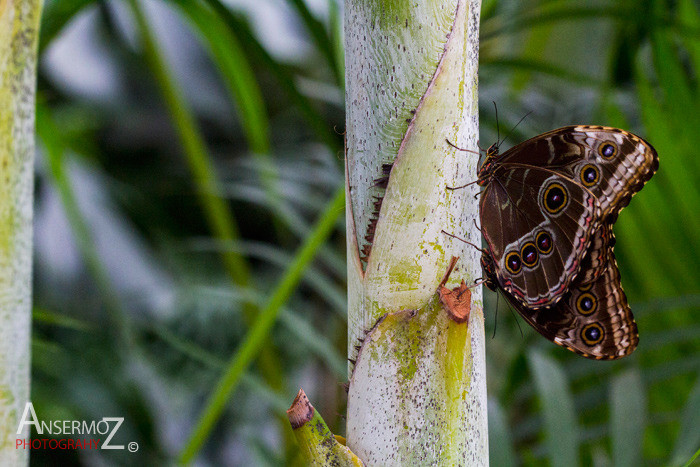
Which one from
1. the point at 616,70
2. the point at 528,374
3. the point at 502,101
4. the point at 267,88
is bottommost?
the point at 528,374

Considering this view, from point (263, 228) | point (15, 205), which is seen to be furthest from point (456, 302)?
point (263, 228)

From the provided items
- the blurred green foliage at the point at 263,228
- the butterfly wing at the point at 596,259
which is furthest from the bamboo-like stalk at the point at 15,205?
the butterfly wing at the point at 596,259

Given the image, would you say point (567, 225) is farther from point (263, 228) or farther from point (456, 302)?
point (263, 228)

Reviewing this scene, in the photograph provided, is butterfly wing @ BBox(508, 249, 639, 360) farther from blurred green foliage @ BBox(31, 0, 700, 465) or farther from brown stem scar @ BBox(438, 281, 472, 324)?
blurred green foliage @ BBox(31, 0, 700, 465)

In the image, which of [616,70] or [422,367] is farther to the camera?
[616,70]

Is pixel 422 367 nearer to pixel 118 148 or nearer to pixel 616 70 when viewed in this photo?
pixel 616 70

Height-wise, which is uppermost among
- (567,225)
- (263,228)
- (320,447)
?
(263,228)

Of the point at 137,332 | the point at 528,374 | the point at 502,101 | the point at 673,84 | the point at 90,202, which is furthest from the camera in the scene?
the point at 90,202

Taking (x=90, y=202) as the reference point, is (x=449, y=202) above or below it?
below

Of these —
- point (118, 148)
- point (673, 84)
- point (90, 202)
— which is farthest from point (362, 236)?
point (118, 148)
